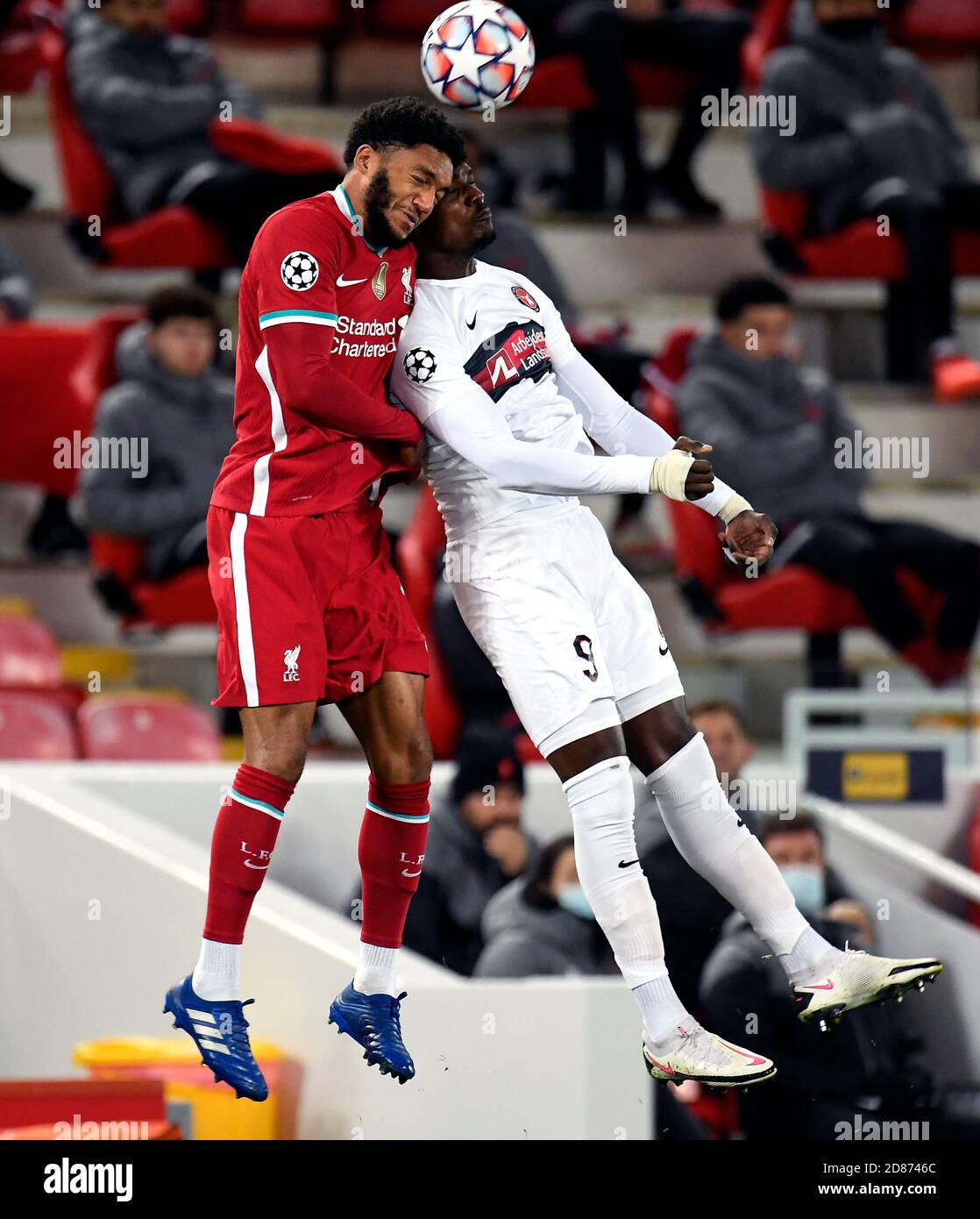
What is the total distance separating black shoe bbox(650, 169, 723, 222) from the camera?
8.34 meters

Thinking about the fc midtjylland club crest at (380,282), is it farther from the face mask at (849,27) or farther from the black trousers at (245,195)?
the face mask at (849,27)

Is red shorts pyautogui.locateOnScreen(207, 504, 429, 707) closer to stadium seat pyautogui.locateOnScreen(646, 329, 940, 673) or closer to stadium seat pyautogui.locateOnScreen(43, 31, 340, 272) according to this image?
stadium seat pyautogui.locateOnScreen(646, 329, 940, 673)

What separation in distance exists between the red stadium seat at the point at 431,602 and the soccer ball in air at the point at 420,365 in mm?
2475

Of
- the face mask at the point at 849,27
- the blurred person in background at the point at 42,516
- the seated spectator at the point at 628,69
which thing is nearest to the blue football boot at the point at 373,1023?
the blurred person in background at the point at 42,516

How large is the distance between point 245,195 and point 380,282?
12.7 feet

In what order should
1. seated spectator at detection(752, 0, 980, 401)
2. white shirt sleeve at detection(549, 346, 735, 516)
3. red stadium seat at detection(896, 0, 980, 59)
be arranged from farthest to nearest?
red stadium seat at detection(896, 0, 980, 59) → seated spectator at detection(752, 0, 980, 401) → white shirt sleeve at detection(549, 346, 735, 516)

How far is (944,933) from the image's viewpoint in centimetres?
587

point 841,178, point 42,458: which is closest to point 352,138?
point 42,458

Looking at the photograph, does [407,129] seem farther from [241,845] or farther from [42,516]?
[42,516]

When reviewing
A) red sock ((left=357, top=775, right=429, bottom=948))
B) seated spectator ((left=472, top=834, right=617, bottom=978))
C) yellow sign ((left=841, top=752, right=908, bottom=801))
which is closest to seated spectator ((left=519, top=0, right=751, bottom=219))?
yellow sign ((left=841, top=752, right=908, bottom=801))

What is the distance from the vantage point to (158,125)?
730cm

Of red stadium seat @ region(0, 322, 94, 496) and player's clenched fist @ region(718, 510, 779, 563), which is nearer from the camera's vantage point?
player's clenched fist @ region(718, 510, 779, 563)

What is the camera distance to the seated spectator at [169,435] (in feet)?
20.5
